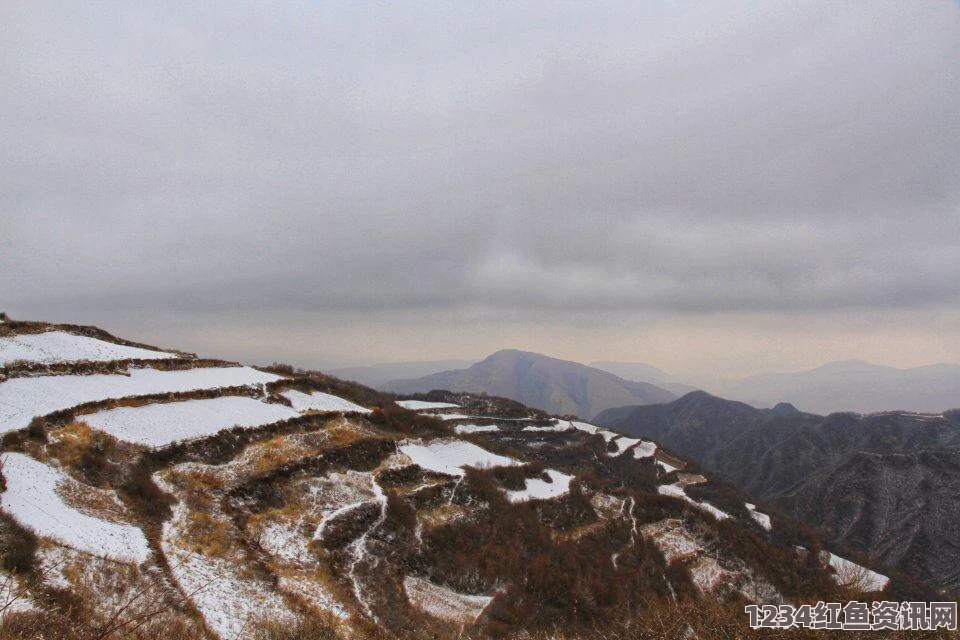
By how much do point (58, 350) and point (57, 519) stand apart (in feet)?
68.7

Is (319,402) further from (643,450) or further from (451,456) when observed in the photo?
(643,450)

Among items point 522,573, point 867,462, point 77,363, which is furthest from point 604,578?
point 867,462

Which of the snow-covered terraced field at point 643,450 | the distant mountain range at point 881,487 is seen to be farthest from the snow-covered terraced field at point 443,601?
the distant mountain range at point 881,487

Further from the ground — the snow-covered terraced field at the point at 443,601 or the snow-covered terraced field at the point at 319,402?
the snow-covered terraced field at the point at 319,402

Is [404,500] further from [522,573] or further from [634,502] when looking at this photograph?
[634,502]

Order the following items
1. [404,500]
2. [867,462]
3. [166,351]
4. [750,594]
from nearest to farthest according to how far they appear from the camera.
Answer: [404,500] < [750,594] < [166,351] < [867,462]

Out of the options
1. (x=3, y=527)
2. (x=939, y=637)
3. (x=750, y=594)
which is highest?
Answer: (x=939, y=637)

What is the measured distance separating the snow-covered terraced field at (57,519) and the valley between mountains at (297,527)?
0.09 meters

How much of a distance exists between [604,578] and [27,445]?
33.3m

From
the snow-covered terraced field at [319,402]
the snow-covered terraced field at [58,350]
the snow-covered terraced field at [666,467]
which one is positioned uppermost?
the snow-covered terraced field at [58,350]

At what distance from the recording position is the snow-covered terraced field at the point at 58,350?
27.3 m

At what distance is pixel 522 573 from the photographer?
2477 cm

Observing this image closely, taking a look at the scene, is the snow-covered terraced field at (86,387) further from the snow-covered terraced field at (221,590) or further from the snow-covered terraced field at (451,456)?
the snow-covered terraced field at (451,456)

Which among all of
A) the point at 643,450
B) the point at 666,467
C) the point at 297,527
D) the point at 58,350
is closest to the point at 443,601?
the point at 297,527
